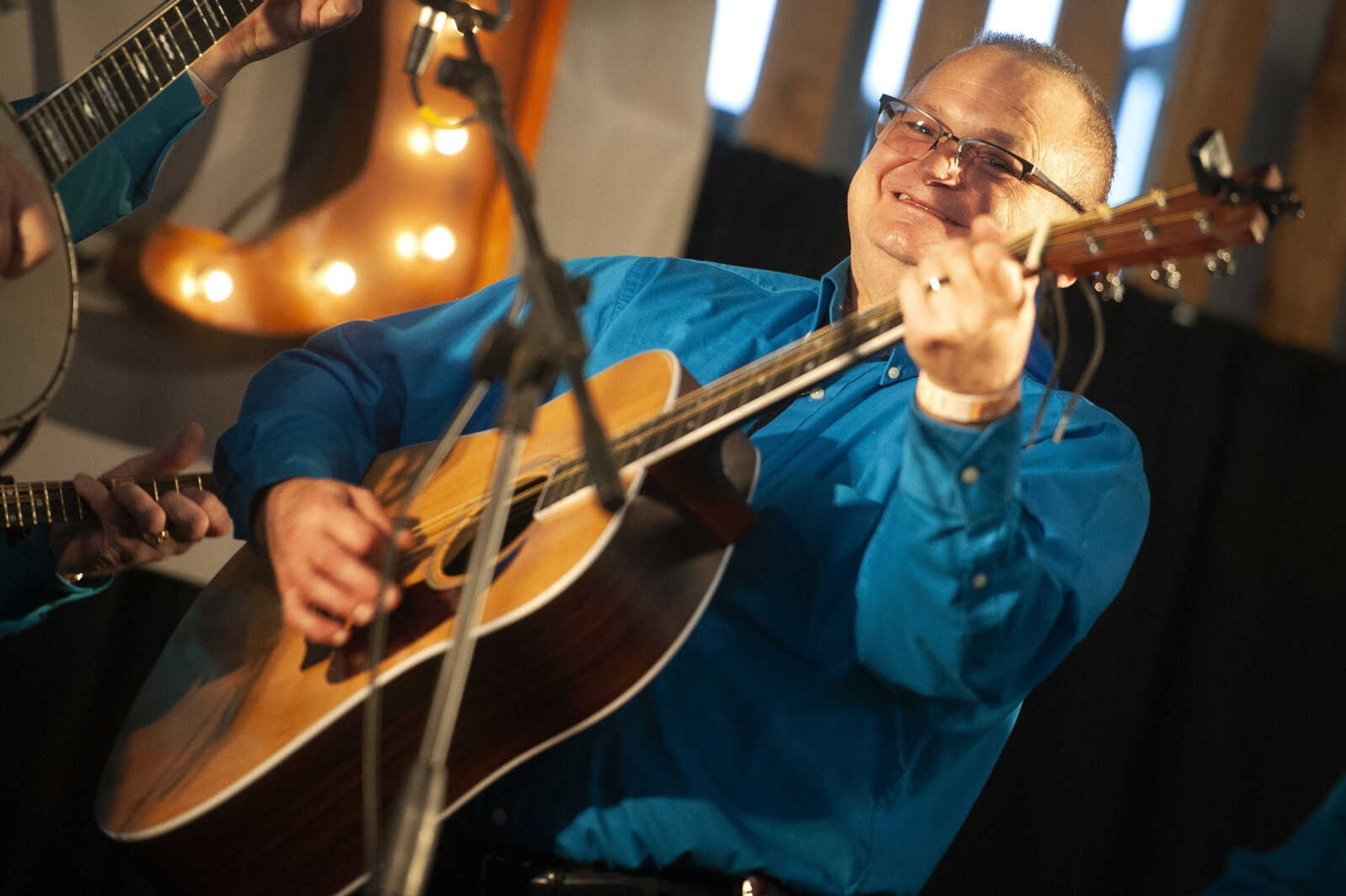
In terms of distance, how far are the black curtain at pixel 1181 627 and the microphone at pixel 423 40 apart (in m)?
1.74

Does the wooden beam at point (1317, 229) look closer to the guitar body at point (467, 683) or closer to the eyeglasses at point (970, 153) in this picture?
the eyeglasses at point (970, 153)

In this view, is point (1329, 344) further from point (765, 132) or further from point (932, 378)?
point (932, 378)

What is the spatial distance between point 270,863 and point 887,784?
818 millimetres

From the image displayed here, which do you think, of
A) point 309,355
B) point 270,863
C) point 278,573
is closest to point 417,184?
point 309,355

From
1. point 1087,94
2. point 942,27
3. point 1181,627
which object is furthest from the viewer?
point 942,27

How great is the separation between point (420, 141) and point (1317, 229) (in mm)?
2818

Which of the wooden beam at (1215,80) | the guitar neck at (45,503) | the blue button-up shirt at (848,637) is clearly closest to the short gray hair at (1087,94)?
the blue button-up shirt at (848,637)

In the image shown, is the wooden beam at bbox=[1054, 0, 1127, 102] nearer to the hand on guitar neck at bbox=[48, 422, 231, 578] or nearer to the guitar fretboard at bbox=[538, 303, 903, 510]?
the guitar fretboard at bbox=[538, 303, 903, 510]

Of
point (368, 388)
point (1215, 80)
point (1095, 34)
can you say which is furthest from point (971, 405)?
point (1215, 80)

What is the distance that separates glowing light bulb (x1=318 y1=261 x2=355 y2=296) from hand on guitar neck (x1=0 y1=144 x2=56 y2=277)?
138 centimetres

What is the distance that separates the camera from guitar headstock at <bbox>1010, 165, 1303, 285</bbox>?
1.13 m

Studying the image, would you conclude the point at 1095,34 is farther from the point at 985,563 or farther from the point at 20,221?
the point at 20,221

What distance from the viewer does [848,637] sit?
1.56m

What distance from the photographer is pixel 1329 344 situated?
3590 mm
